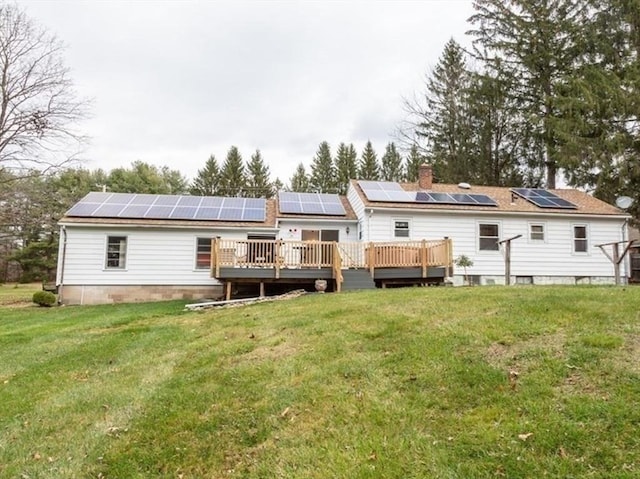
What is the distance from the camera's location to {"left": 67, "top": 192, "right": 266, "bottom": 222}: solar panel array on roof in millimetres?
14656

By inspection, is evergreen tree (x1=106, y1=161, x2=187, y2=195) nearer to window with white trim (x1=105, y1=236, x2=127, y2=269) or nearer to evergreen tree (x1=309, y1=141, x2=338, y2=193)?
evergreen tree (x1=309, y1=141, x2=338, y2=193)

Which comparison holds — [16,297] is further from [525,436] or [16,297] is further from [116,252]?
[525,436]

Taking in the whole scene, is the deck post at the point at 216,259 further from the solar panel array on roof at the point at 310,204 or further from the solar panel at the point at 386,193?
the solar panel at the point at 386,193

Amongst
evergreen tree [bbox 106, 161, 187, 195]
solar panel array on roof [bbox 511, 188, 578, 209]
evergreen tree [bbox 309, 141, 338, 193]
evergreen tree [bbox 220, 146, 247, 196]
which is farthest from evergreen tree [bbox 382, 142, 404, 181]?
solar panel array on roof [bbox 511, 188, 578, 209]

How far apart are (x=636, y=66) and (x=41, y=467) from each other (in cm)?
2367

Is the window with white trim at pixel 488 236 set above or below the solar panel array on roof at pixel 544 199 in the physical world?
below

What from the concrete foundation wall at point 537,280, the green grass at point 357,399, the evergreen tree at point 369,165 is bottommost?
the green grass at point 357,399

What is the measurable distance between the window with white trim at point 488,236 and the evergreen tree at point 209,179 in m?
29.2

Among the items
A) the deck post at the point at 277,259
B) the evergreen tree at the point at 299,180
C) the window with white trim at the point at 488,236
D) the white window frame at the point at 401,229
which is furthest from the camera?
the evergreen tree at the point at 299,180

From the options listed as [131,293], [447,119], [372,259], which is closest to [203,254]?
[131,293]

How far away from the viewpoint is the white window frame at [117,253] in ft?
46.6

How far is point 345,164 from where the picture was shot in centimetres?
4034

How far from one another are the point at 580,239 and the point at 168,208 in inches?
619

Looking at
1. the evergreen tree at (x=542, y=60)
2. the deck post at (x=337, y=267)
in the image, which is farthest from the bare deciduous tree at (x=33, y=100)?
the evergreen tree at (x=542, y=60)
